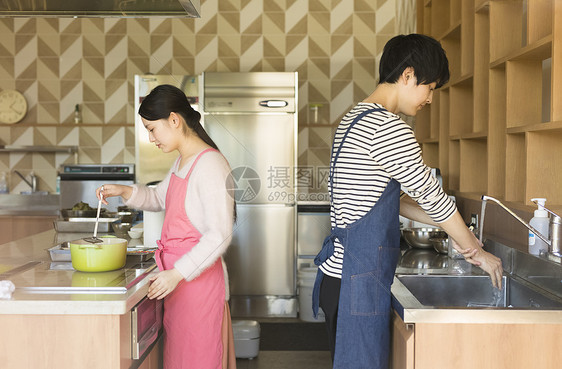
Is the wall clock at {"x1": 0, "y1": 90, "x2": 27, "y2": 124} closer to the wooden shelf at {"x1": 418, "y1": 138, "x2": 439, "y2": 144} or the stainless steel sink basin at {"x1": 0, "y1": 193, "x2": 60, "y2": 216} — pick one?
the stainless steel sink basin at {"x1": 0, "y1": 193, "x2": 60, "y2": 216}

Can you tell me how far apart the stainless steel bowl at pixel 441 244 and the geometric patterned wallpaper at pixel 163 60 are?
255 cm

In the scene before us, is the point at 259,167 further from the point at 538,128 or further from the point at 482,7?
the point at 538,128

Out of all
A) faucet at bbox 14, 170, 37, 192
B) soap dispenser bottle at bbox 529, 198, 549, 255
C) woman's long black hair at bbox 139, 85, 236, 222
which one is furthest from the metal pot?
faucet at bbox 14, 170, 37, 192

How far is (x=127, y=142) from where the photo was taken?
5.07m

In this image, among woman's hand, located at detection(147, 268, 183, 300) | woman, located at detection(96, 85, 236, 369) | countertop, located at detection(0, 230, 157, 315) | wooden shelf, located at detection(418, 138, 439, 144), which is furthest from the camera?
wooden shelf, located at detection(418, 138, 439, 144)

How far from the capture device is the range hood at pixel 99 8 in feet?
6.86

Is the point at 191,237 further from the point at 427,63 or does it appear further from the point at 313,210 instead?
the point at 313,210

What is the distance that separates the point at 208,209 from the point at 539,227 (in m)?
1.02

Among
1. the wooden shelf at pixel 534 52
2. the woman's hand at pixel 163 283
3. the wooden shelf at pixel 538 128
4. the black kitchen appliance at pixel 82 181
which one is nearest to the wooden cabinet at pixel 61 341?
the woman's hand at pixel 163 283

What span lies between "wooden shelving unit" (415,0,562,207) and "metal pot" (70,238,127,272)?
1.36 meters

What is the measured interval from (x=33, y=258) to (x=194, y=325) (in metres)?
0.58

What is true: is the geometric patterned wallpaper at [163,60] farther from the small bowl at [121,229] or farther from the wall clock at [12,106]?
the small bowl at [121,229]

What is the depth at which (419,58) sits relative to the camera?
5.07ft

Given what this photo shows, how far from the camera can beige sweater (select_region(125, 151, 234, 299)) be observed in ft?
5.57
